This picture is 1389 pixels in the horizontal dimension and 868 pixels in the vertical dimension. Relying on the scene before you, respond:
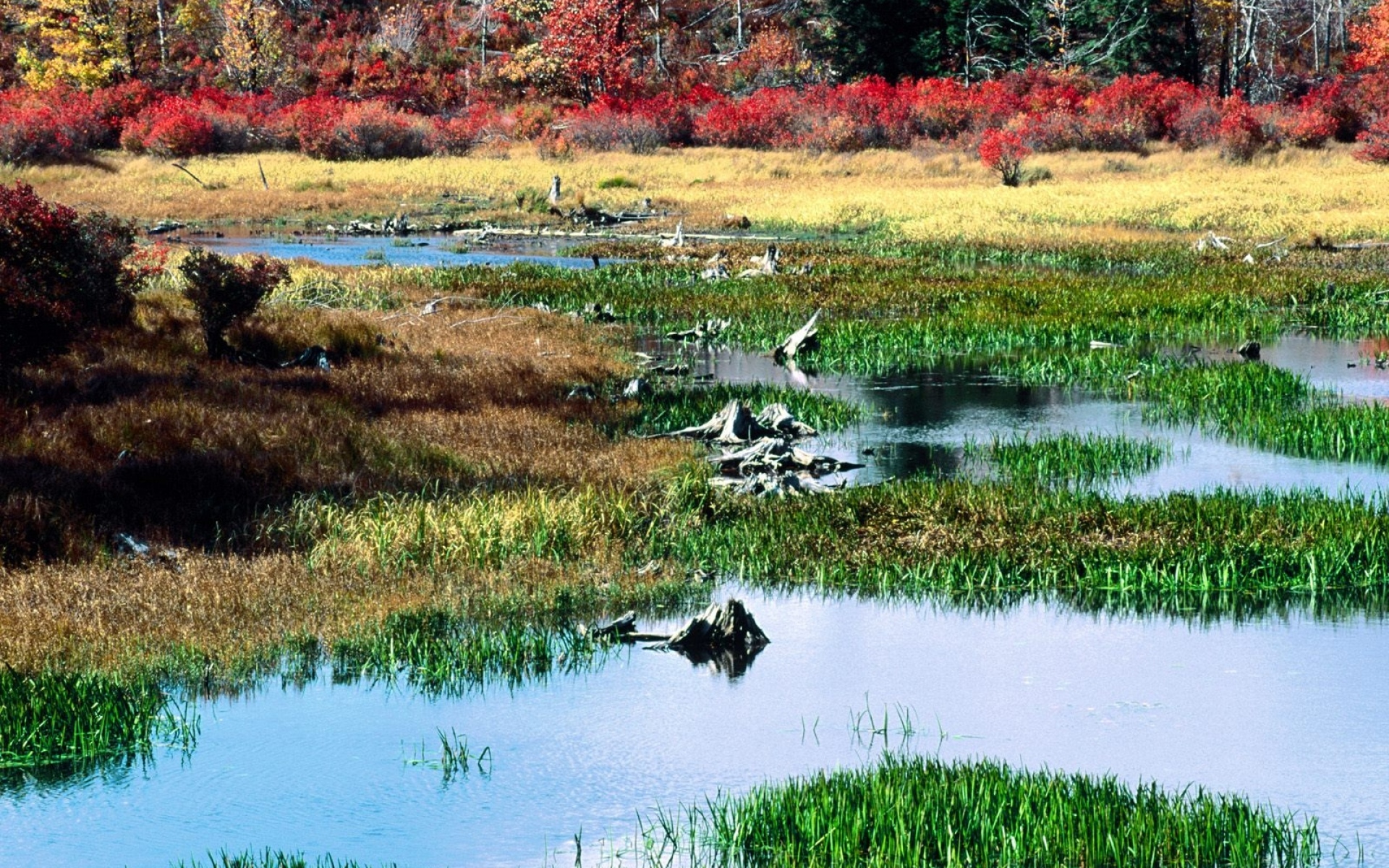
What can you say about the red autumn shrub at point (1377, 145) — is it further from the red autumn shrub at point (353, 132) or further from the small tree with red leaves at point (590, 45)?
the red autumn shrub at point (353, 132)

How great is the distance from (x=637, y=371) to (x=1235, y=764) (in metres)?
12.9

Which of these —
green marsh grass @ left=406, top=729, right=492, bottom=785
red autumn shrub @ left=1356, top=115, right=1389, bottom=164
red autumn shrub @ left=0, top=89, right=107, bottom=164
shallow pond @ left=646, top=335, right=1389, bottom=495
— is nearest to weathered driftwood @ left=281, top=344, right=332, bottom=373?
shallow pond @ left=646, top=335, right=1389, bottom=495

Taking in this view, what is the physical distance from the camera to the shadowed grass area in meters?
6.21

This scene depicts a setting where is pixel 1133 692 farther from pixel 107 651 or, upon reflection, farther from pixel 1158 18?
pixel 1158 18

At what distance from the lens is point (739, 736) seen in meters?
8.05

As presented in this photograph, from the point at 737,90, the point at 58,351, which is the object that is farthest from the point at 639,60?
the point at 58,351

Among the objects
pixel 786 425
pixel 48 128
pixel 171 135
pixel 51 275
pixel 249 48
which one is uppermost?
pixel 249 48

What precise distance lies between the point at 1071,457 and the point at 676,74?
6389cm

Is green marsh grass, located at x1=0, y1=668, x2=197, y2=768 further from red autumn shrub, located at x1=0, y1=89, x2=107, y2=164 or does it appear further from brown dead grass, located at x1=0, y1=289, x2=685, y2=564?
red autumn shrub, located at x1=0, y1=89, x2=107, y2=164

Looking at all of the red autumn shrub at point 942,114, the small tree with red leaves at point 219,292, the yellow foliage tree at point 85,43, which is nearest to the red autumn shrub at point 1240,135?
the red autumn shrub at point 942,114

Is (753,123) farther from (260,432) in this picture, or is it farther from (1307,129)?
(260,432)

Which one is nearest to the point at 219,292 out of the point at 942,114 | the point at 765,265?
the point at 765,265

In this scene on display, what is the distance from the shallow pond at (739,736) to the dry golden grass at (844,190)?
2737cm

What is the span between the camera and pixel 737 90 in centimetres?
7156
